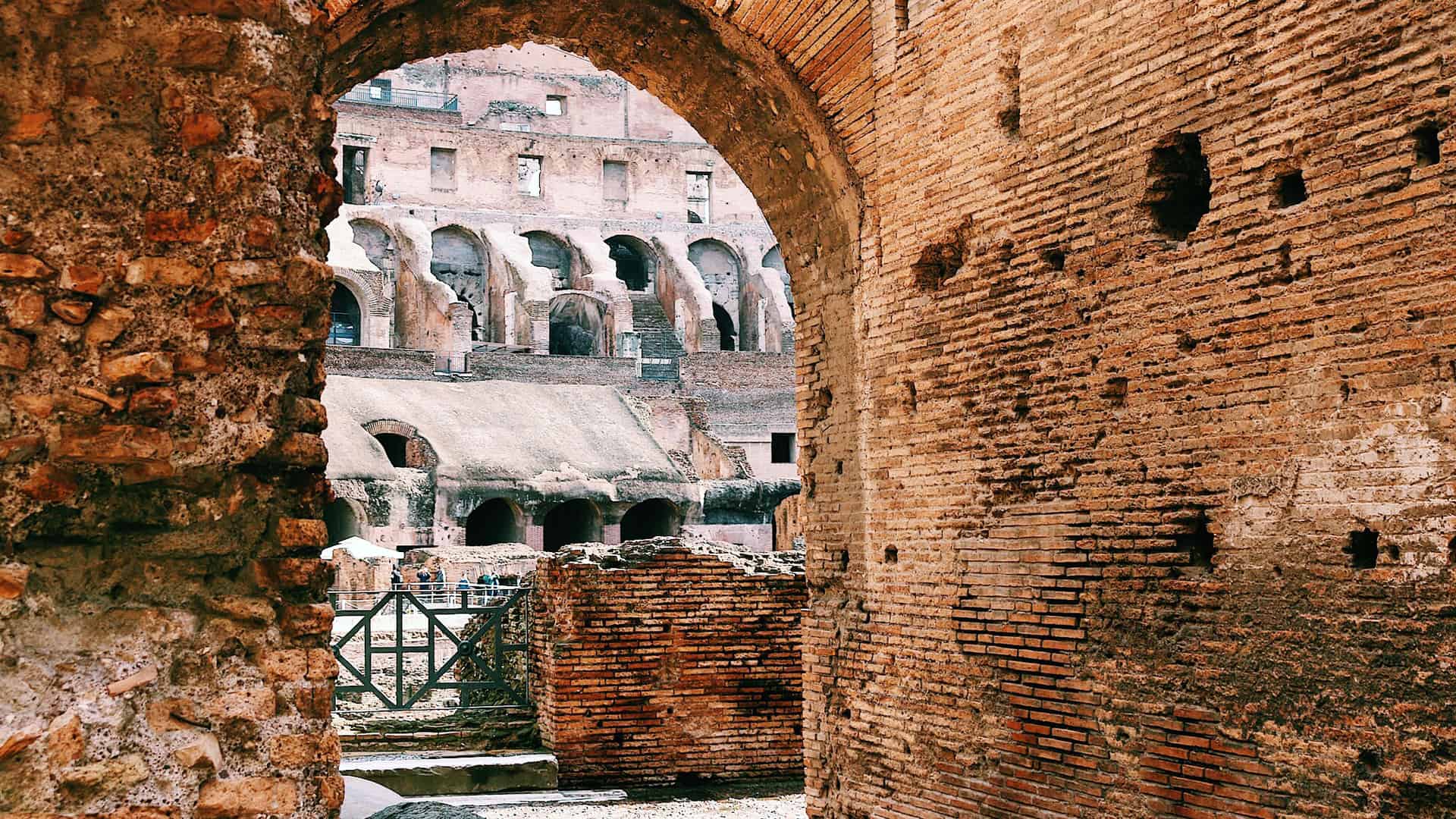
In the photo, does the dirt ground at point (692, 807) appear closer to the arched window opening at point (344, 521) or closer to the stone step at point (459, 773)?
the stone step at point (459, 773)

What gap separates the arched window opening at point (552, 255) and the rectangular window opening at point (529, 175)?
1214 millimetres

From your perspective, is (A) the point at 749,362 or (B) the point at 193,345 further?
(A) the point at 749,362

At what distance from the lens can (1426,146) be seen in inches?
A: 175

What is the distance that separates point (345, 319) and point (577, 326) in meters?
5.94

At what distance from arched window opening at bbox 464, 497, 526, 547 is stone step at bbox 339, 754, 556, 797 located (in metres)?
16.1

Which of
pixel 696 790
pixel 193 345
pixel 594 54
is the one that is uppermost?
pixel 594 54

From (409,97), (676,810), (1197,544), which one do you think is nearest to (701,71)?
(1197,544)

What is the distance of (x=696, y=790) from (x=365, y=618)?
304cm

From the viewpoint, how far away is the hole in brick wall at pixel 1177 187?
17.6ft

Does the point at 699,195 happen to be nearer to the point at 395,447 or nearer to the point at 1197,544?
the point at 395,447

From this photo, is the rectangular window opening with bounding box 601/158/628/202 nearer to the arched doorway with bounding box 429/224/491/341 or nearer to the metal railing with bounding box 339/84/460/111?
the arched doorway with bounding box 429/224/491/341

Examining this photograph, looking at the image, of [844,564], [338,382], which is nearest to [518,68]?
[338,382]

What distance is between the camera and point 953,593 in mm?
6406

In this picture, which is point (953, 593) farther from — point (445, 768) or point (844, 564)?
point (445, 768)
